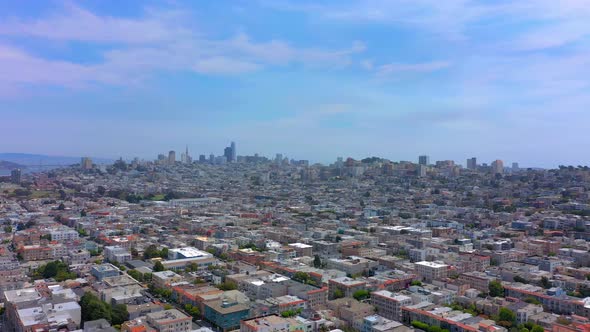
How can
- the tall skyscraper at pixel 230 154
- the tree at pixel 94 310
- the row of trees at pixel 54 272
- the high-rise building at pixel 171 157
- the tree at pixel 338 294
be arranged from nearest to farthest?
the tree at pixel 94 310
the tree at pixel 338 294
the row of trees at pixel 54 272
the high-rise building at pixel 171 157
the tall skyscraper at pixel 230 154

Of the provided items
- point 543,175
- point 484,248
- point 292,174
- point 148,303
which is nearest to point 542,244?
point 484,248

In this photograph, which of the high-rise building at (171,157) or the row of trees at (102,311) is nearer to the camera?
the row of trees at (102,311)

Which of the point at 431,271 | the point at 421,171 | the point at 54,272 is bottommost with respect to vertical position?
the point at 54,272

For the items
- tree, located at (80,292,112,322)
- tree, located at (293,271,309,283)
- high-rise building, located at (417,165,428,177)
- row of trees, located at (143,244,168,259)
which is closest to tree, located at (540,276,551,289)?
tree, located at (293,271,309,283)

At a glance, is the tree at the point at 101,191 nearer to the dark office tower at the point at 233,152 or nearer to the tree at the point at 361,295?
the tree at the point at 361,295

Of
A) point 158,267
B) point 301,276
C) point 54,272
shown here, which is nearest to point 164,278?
point 158,267

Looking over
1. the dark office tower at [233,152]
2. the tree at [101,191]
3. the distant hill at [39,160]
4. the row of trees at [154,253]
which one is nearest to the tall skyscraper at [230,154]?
the dark office tower at [233,152]

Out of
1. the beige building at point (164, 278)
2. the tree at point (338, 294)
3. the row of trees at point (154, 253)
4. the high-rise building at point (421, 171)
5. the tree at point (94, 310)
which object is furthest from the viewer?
the high-rise building at point (421, 171)

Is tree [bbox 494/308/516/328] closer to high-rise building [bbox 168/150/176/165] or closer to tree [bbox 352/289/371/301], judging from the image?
tree [bbox 352/289/371/301]

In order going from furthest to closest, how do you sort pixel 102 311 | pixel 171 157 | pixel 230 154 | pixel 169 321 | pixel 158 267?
pixel 230 154
pixel 171 157
pixel 158 267
pixel 102 311
pixel 169 321

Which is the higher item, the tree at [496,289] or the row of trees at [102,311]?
the tree at [496,289]

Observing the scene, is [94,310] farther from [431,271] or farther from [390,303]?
[431,271]
